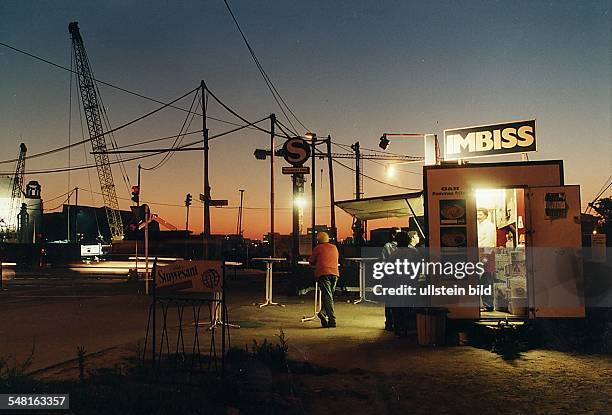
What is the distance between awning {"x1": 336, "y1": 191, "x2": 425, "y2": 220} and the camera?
1348 centimetres

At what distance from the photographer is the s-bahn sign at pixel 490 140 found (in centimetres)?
1278

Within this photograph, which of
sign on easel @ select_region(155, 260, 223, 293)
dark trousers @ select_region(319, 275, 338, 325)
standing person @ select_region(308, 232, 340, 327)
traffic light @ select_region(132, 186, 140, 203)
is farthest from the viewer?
traffic light @ select_region(132, 186, 140, 203)

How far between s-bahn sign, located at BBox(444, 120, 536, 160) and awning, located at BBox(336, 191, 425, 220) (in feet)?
4.74

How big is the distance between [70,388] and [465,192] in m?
7.59

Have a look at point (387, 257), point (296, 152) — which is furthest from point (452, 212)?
point (296, 152)

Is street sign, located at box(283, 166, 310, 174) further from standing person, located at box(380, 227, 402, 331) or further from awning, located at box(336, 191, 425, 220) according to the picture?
standing person, located at box(380, 227, 402, 331)

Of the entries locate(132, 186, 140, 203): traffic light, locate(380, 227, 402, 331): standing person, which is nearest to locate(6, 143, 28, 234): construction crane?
locate(132, 186, 140, 203): traffic light

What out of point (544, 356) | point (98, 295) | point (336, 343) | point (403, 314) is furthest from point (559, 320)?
point (98, 295)

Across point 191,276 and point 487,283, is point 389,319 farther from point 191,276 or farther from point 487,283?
point 191,276

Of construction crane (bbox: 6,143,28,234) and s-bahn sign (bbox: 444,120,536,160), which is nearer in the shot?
s-bahn sign (bbox: 444,120,536,160)

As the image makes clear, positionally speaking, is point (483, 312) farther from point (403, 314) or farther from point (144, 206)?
point (144, 206)

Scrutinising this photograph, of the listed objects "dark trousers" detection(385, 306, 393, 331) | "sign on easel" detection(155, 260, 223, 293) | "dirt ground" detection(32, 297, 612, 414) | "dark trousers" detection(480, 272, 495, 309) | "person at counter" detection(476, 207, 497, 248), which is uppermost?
"person at counter" detection(476, 207, 497, 248)

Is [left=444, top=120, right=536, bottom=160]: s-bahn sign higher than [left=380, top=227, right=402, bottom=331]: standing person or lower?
higher

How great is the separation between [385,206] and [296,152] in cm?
263
